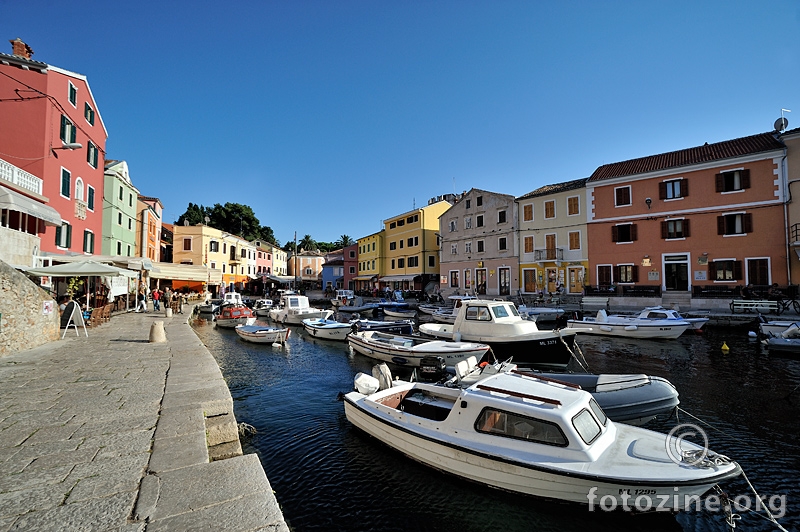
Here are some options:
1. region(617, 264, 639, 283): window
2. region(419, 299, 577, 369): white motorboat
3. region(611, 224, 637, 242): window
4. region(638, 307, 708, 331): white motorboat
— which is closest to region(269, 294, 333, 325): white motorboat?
region(419, 299, 577, 369): white motorboat

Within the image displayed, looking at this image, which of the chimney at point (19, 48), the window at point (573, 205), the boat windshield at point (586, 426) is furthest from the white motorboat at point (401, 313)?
the chimney at point (19, 48)

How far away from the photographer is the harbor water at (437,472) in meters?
5.36

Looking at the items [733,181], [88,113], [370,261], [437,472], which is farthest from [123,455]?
[370,261]

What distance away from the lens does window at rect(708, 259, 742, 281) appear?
25.5m

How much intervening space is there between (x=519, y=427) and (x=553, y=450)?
21.4 inches

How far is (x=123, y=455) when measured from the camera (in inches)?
183

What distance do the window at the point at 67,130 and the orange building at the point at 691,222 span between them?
3614cm

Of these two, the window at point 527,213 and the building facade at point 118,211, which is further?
the window at point 527,213

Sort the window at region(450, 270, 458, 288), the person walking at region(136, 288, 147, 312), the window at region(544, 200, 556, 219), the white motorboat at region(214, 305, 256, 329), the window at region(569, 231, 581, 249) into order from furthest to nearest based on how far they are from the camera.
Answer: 1. the window at region(450, 270, 458, 288)
2. the window at region(544, 200, 556, 219)
3. the window at region(569, 231, 581, 249)
4. the person walking at region(136, 288, 147, 312)
5. the white motorboat at region(214, 305, 256, 329)

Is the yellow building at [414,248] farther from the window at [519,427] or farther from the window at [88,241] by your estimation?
the window at [519,427]

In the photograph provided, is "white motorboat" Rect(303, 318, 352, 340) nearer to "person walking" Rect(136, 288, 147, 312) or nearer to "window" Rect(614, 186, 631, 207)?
"person walking" Rect(136, 288, 147, 312)

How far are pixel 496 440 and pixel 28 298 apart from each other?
1357 cm

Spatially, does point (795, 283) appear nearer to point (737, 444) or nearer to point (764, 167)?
point (764, 167)

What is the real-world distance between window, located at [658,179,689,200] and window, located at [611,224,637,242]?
3024mm
